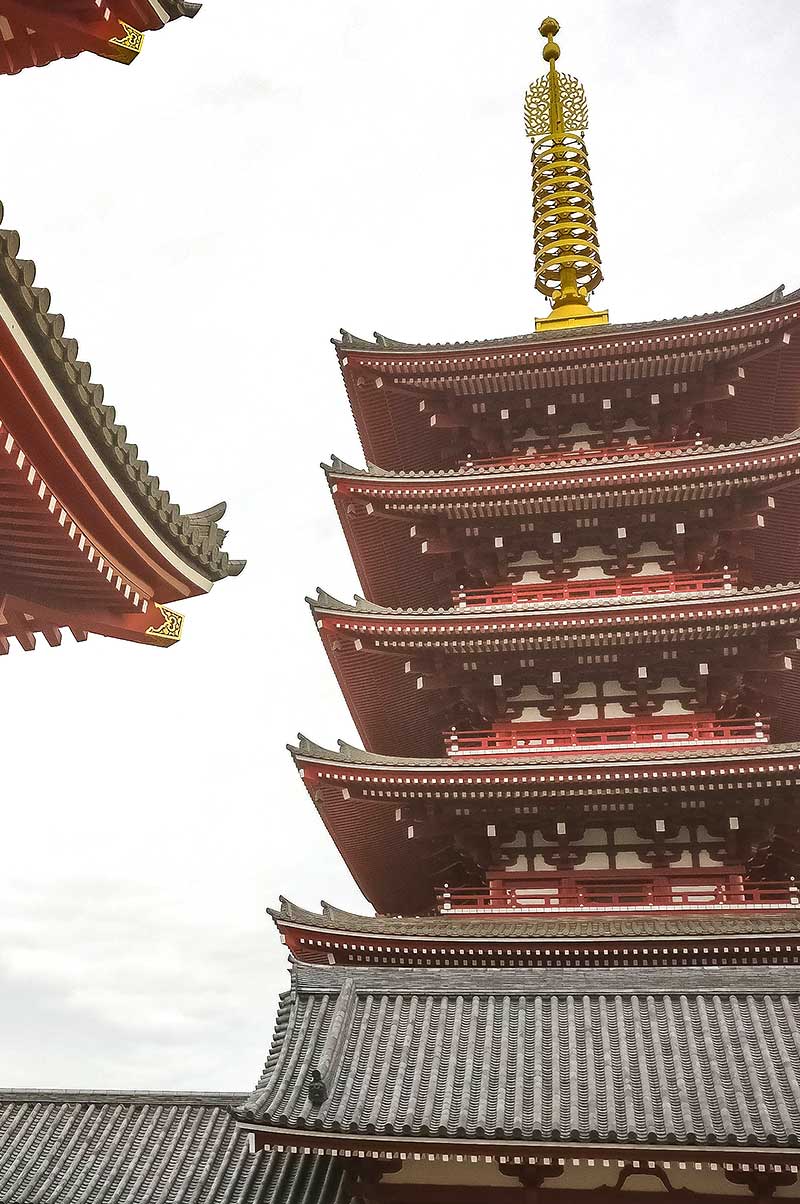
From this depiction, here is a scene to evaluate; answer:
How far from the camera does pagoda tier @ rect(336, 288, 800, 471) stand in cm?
1928

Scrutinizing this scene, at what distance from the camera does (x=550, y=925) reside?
1451cm

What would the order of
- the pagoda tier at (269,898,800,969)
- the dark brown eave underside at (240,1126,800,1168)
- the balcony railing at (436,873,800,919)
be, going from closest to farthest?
the dark brown eave underside at (240,1126,800,1168), the pagoda tier at (269,898,800,969), the balcony railing at (436,873,800,919)

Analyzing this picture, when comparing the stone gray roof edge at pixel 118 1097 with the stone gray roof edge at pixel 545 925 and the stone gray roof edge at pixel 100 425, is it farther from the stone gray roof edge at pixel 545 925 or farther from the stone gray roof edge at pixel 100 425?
the stone gray roof edge at pixel 100 425

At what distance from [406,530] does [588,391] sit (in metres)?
4.48

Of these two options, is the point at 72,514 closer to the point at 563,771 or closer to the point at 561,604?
the point at 563,771

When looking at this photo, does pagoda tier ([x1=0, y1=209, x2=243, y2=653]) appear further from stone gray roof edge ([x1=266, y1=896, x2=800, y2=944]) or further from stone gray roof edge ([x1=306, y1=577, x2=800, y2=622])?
stone gray roof edge ([x1=306, y1=577, x2=800, y2=622])

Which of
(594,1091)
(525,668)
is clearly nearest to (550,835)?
(525,668)

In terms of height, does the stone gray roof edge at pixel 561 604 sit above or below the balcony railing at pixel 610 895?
above

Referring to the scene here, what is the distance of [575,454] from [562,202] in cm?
766

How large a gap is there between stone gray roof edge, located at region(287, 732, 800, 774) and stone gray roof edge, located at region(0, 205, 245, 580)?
8.40 m

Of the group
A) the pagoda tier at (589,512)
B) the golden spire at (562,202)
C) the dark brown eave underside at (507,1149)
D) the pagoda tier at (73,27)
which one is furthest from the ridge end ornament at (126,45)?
the golden spire at (562,202)

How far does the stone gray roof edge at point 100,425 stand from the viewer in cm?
554

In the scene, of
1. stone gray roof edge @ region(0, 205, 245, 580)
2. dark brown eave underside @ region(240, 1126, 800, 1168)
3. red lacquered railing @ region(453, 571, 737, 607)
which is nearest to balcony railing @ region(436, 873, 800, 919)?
red lacquered railing @ region(453, 571, 737, 607)

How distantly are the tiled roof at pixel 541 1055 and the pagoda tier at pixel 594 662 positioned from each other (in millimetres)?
4367
